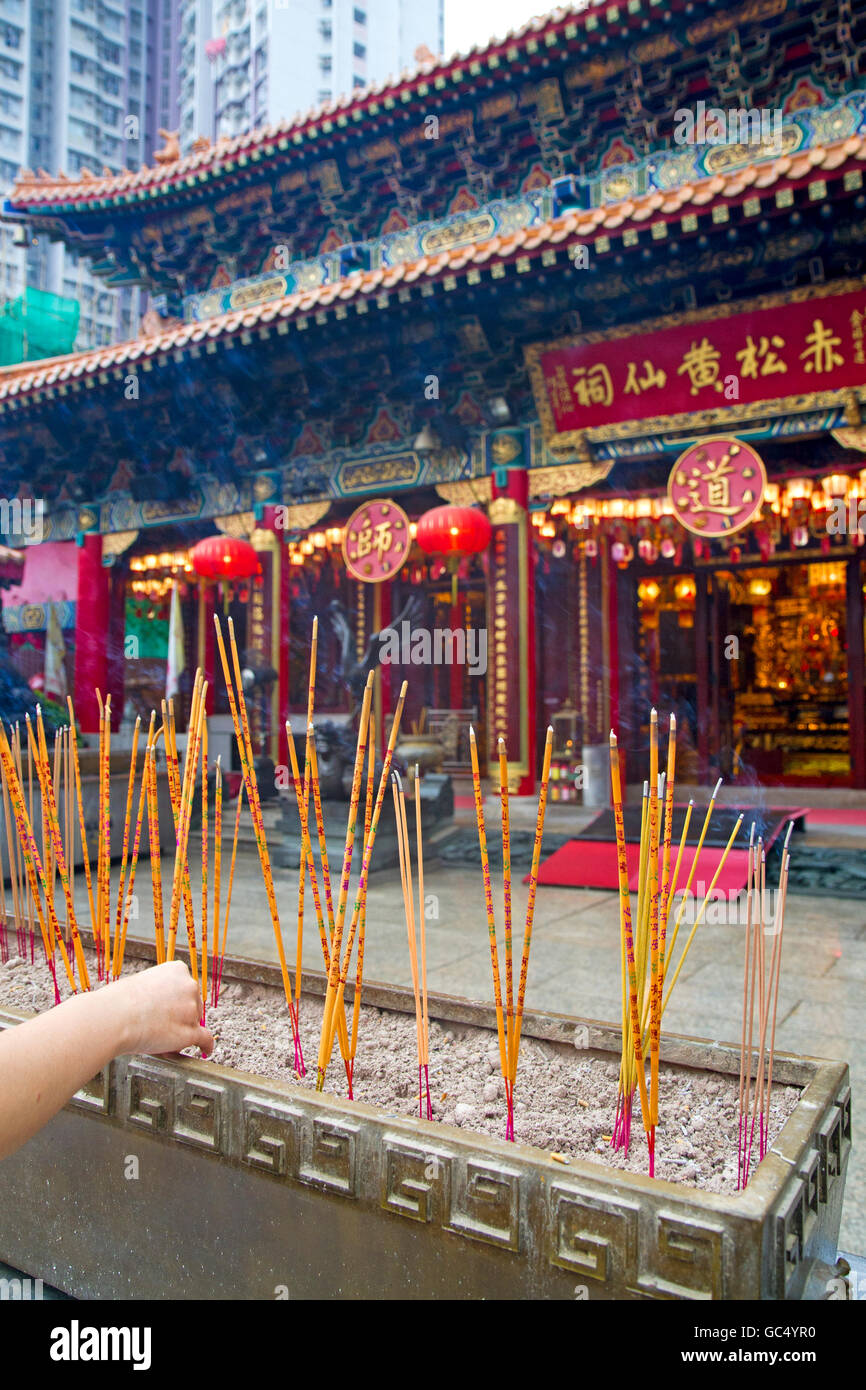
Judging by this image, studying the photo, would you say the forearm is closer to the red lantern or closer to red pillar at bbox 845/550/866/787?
the red lantern

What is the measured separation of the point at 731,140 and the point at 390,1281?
7123mm

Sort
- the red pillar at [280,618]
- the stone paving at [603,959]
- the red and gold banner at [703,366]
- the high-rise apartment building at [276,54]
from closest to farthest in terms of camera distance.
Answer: the stone paving at [603,959]
the red and gold banner at [703,366]
the red pillar at [280,618]
the high-rise apartment building at [276,54]

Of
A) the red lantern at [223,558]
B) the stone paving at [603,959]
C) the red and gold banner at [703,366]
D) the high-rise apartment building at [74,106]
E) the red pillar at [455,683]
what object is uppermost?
the high-rise apartment building at [74,106]

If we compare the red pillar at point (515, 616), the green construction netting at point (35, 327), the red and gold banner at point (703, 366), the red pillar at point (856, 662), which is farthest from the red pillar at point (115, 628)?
the red pillar at point (856, 662)

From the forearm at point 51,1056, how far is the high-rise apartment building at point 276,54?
123 feet

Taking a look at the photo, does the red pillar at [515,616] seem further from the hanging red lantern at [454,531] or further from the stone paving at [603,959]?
the stone paving at [603,959]

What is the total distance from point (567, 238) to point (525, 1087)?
4.68 metres

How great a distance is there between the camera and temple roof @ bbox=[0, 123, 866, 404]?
13.6 feet

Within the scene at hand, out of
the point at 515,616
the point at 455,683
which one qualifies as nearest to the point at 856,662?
the point at 515,616

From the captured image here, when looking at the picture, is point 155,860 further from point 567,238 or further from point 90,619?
point 90,619

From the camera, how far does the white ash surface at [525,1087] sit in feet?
3.86

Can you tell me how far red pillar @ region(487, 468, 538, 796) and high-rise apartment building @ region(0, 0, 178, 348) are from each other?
27.0 metres

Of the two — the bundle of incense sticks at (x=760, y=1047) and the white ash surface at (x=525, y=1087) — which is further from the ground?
the bundle of incense sticks at (x=760, y=1047)
